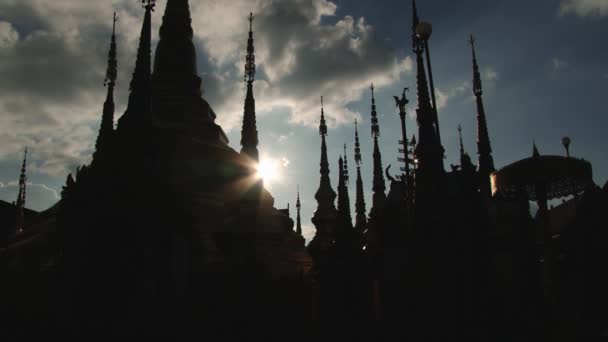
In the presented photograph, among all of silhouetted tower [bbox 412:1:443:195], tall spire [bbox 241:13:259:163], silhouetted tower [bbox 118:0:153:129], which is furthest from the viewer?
tall spire [bbox 241:13:259:163]

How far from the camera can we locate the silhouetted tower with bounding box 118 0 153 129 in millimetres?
20750

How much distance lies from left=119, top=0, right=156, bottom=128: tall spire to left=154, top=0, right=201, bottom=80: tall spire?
6.73 metres

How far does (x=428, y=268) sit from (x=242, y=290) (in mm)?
9636

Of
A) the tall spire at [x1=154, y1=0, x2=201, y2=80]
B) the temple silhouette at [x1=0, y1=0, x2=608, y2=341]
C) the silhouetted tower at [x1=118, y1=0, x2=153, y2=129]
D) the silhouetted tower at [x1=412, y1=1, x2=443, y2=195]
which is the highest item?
the tall spire at [x1=154, y1=0, x2=201, y2=80]

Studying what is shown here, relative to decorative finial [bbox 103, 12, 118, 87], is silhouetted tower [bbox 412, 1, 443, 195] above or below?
below

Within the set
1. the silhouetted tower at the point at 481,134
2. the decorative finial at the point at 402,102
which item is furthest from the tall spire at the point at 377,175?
the decorative finial at the point at 402,102

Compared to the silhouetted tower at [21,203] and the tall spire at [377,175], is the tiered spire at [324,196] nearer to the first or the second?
the tall spire at [377,175]

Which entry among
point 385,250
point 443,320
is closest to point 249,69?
point 385,250

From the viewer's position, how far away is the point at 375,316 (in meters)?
11.5

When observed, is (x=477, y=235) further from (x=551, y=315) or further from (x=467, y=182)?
A: (x=551, y=315)

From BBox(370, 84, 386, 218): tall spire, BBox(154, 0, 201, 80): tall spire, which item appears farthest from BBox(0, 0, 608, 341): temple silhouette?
BBox(370, 84, 386, 218): tall spire

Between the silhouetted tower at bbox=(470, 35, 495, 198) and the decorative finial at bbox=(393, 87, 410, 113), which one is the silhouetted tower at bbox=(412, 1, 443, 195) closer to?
the decorative finial at bbox=(393, 87, 410, 113)

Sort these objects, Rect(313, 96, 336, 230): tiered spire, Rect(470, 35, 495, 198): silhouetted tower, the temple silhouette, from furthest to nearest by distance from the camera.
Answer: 1. Rect(313, 96, 336, 230): tiered spire
2. Rect(470, 35, 495, 198): silhouetted tower
3. the temple silhouette

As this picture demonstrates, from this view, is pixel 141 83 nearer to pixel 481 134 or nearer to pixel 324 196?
pixel 324 196
